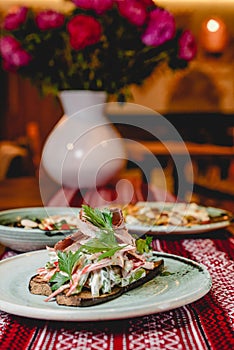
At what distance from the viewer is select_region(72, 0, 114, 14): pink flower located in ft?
6.02

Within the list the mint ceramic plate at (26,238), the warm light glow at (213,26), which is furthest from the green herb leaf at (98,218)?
the warm light glow at (213,26)

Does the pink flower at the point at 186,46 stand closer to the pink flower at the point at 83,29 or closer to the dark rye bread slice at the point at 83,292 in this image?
the pink flower at the point at 83,29

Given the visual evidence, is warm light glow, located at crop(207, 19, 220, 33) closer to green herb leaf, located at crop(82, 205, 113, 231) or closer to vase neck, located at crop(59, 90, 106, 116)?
vase neck, located at crop(59, 90, 106, 116)

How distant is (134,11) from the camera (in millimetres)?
1790

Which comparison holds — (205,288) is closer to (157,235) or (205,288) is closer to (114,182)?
(157,235)

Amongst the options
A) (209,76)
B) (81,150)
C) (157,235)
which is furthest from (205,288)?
(209,76)

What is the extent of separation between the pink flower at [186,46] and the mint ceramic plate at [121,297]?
987 millimetres

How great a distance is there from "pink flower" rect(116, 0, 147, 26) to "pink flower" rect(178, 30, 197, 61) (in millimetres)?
153

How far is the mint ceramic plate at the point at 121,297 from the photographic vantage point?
766mm

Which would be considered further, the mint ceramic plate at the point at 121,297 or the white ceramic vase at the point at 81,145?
the white ceramic vase at the point at 81,145

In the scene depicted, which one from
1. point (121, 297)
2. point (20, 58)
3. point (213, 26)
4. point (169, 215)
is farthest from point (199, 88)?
point (121, 297)

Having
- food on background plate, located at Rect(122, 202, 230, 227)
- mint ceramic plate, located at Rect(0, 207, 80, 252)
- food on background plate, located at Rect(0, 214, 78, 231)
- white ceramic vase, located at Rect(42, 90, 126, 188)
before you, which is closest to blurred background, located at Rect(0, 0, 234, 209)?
white ceramic vase, located at Rect(42, 90, 126, 188)

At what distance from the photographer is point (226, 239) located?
4.72 feet

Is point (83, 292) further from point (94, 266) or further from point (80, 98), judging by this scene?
point (80, 98)
